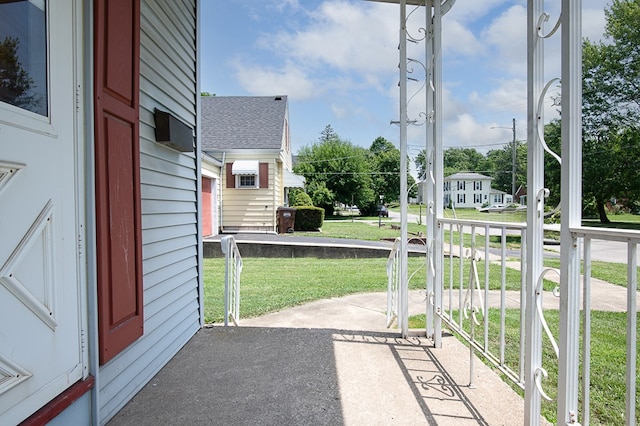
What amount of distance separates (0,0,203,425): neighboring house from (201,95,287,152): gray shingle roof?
A: 10.4 meters

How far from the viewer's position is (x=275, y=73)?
17.4 meters

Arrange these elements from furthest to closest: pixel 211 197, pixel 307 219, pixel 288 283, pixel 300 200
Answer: pixel 300 200 → pixel 307 219 → pixel 211 197 → pixel 288 283

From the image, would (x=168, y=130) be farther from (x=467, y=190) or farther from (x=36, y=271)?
(x=467, y=190)

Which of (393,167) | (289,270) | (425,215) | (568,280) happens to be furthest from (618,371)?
(393,167)

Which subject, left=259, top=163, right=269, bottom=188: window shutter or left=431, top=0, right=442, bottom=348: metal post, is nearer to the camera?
left=431, top=0, right=442, bottom=348: metal post

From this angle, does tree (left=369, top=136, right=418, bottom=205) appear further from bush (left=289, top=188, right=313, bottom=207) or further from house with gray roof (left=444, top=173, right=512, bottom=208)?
house with gray roof (left=444, top=173, right=512, bottom=208)

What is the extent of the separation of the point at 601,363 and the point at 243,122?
13.0 m

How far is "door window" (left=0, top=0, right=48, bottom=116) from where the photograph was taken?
1.17 meters

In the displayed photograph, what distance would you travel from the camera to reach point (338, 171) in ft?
89.5

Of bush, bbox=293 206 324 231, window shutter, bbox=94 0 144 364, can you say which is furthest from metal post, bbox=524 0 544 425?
bush, bbox=293 206 324 231

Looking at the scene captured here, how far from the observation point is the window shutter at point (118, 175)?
160 cm

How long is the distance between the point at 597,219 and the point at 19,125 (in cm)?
187

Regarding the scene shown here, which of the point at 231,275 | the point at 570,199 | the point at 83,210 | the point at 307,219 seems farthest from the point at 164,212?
the point at 307,219

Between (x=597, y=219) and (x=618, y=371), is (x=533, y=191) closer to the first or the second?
(x=597, y=219)
